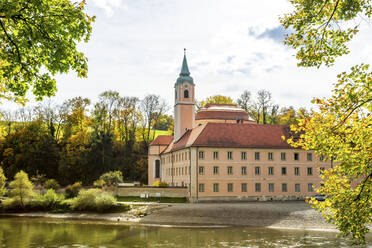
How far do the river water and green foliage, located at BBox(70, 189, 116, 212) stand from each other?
5.87 metres

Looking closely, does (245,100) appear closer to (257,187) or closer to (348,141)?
(257,187)

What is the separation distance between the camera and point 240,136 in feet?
165

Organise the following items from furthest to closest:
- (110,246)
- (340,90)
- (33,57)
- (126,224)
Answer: (126,224) → (110,246) → (33,57) → (340,90)

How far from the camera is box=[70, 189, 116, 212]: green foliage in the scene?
39.8 meters

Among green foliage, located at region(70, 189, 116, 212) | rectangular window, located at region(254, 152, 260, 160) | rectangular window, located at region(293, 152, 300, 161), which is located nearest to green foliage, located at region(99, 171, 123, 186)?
green foliage, located at region(70, 189, 116, 212)

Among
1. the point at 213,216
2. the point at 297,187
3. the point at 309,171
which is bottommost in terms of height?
the point at 213,216

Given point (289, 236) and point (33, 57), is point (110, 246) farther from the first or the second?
point (33, 57)

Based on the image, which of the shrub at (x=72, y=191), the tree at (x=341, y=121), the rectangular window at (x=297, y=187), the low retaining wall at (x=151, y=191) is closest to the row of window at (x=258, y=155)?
the rectangular window at (x=297, y=187)

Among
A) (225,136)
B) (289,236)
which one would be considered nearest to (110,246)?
(289,236)

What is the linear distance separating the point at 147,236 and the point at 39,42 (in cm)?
2015

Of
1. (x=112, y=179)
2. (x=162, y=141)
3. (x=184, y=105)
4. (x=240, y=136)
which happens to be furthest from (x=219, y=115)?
(x=112, y=179)

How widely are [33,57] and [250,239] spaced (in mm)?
19749

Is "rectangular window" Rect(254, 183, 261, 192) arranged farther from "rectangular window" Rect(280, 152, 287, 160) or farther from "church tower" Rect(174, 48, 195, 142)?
"church tower" Rect(174, 48, 195, 142)

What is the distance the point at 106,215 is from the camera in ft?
127
